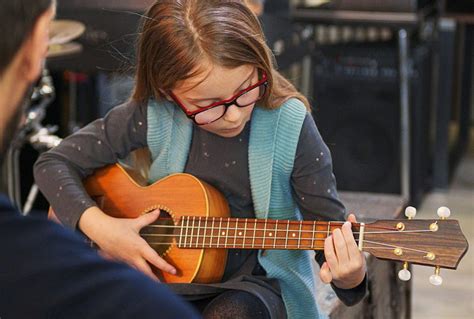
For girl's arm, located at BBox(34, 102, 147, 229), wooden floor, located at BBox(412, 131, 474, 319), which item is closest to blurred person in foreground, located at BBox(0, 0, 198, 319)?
girl's arm, located at BBox(34, 102, 147, 229)

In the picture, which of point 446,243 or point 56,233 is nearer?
point 56,233

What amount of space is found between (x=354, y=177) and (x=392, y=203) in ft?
5.29

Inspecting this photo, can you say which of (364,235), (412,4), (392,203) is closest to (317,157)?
(364,235)

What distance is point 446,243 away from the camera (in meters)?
1.51

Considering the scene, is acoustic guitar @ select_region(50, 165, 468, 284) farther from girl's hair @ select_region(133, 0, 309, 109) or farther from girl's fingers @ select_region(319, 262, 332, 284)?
girl's hair @ select_region(133, 0, 309, 109)

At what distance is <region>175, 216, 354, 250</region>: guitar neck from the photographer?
1565 mm

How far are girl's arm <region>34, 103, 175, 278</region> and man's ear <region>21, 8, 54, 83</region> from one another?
2.84 feet

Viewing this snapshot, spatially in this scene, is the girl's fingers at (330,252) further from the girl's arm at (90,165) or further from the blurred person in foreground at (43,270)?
the blurred person in foreground at (43,270)

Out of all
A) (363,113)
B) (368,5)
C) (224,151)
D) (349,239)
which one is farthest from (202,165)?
(363,113)

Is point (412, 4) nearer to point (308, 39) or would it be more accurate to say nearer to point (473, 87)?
point (308, 39)

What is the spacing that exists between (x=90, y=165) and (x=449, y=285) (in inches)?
74.3

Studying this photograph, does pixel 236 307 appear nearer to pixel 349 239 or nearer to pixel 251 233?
pixel 251 233

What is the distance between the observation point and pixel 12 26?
830 millimetres

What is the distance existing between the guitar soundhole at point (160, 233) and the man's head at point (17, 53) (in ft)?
2.82
